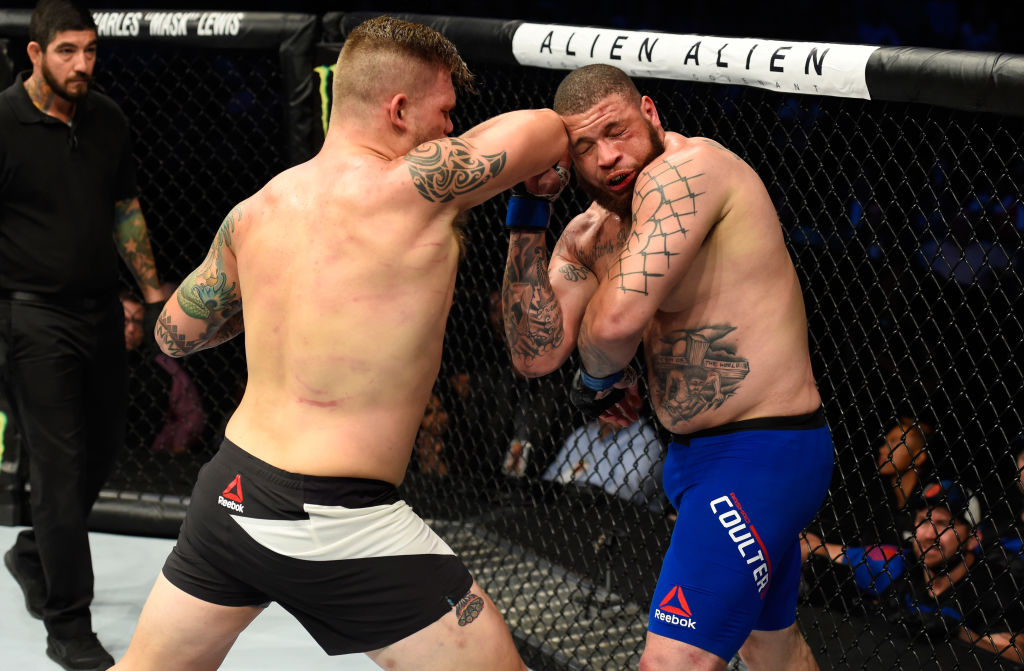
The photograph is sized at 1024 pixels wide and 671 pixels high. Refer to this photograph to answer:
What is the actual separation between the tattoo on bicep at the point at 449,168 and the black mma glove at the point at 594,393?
0.51 metres

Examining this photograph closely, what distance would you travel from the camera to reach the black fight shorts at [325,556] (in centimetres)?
159

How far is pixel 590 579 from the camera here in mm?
3045

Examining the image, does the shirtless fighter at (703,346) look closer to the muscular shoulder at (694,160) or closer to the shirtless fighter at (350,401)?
the muscular shoulder at (694,160)

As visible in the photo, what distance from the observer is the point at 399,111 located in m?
1.69

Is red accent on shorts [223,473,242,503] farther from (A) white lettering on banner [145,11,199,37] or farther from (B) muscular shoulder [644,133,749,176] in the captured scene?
(A) white lettering on banner [145,11,199,37]

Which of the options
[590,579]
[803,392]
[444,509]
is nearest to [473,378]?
[444,509]

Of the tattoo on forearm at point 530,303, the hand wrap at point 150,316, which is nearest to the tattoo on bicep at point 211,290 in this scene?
the tattoo on forearm at point 530,303

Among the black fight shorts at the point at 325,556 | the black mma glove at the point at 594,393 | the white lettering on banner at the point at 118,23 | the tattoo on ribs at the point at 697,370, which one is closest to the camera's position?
the black fight shorts at the point at 325,556

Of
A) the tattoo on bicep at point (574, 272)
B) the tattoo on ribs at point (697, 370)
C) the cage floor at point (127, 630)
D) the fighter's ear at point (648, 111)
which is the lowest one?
the cage floor at point (127, 630)

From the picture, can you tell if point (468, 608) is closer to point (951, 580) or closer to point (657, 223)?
point (657, 223)

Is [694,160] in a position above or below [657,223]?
above

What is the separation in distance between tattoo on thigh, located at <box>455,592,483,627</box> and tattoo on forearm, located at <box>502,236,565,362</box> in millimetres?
566

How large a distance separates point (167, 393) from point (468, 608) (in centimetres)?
297

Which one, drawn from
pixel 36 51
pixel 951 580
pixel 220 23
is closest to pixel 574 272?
pixel 951 580
